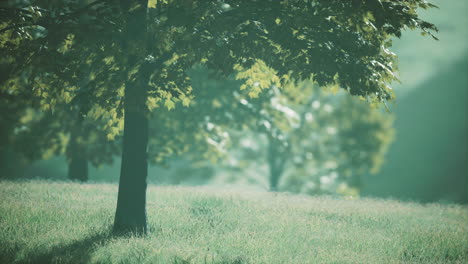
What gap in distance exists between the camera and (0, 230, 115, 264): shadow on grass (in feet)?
25.0

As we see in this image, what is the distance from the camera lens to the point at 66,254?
7.84 metres

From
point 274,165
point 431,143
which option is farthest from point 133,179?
point 431,143

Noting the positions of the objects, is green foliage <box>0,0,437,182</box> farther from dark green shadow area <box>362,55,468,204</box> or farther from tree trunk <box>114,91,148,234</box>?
dark green shadow area <box>362,55,468,204</box>

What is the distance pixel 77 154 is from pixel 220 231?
10.7 metres

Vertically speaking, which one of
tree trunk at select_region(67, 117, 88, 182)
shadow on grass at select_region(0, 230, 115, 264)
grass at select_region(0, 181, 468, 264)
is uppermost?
tree trunk at select_region(67, 117, 88, 182)

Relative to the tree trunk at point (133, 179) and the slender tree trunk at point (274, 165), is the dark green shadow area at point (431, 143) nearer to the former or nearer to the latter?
the slender tree trunk at point (274, 165)

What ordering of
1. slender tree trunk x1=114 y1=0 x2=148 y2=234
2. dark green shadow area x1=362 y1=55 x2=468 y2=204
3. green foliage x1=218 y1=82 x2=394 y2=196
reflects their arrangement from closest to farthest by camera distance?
slender tree trunk x1=114 y1=0 x2=148 y2=234, green foliage x1=218 y1=82 x2=394 y2=196, dark green shadow area x1=362 y1=55 x2=468 y2=204

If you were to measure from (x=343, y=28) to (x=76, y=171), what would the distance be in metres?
14.7

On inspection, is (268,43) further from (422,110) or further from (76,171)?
(422,110)

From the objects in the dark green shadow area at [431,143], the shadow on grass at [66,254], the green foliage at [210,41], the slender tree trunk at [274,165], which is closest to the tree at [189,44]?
the green foliage at [210,41]

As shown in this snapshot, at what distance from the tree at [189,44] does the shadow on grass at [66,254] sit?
3.74ft

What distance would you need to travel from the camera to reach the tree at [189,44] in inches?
333

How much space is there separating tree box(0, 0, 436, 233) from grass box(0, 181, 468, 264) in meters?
1.21

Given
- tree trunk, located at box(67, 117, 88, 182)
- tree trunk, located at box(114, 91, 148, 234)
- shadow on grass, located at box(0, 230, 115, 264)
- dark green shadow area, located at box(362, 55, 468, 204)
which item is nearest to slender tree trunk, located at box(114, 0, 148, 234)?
tree trunk, located at box(114, 91, 148, 234)
